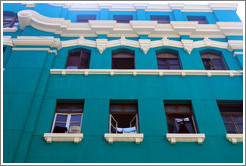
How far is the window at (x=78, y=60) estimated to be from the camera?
11.4 metres

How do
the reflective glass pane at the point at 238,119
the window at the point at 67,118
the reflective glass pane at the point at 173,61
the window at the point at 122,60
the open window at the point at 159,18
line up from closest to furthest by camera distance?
the window at the point at 67,118
the reflective glass pane at the point at 238,119
the reflective glass pane at the point at 173,61
the window at the point at 122,60
the open window at the point at 159,18

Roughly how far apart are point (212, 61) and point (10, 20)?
12.6 metres

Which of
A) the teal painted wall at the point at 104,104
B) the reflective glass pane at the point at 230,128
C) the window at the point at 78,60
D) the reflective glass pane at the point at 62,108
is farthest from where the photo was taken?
the window at the point at 78,60

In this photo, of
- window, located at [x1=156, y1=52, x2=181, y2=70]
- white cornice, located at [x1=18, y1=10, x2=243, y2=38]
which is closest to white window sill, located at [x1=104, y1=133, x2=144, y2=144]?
window, located at [x1=156, y1=52, x2=181, y2=70]

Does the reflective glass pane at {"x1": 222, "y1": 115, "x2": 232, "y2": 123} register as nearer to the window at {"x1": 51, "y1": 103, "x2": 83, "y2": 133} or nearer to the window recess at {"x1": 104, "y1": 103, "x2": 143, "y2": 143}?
the window recess at {"x1": 104, "y1": 103, "x2": 143, "y2": 143}

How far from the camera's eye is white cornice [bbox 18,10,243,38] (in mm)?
12508

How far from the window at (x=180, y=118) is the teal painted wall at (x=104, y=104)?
1.14 feet

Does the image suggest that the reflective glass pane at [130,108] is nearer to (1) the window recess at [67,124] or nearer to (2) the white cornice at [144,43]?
(1) the window recess at [67,124]

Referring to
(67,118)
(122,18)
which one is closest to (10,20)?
(122,18)

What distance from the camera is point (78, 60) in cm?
1184

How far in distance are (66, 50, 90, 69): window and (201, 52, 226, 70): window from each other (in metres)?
6.33

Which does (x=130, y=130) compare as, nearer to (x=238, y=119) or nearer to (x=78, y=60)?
(x=238, y=119)

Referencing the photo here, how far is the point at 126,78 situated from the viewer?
33.7 ft

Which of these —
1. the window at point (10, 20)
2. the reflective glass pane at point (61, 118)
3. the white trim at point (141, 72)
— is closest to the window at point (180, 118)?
the white trim at point (141, 72)
